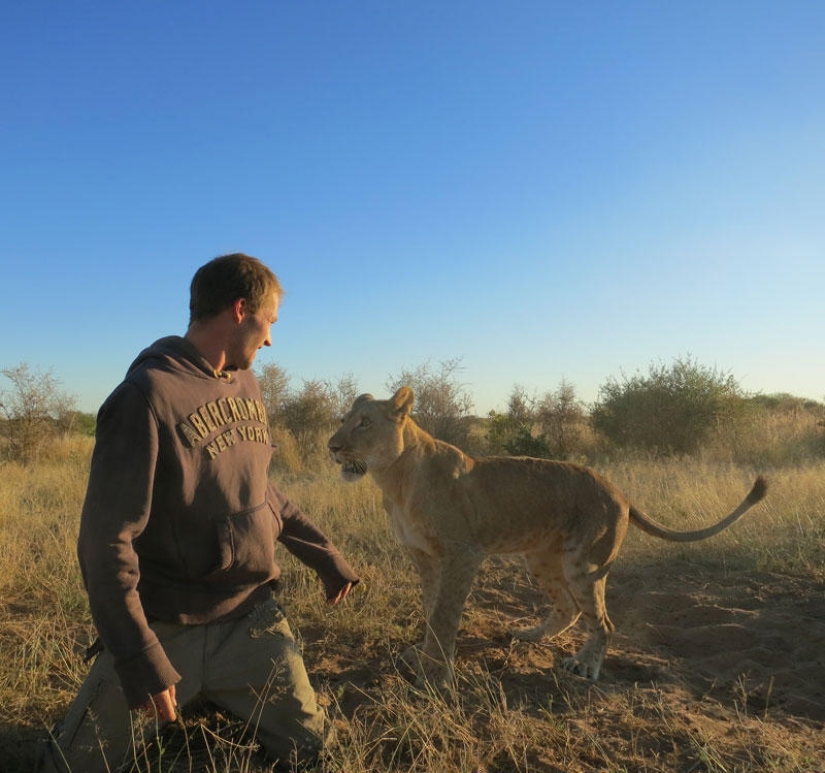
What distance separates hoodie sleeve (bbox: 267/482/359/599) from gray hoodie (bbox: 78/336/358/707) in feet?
0.46

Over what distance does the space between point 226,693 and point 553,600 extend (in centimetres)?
264

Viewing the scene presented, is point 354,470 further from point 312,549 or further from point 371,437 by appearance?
point 312,549

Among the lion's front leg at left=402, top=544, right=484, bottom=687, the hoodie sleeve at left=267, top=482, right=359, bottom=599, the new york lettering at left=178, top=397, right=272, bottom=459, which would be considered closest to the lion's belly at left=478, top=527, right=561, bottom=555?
the lion's front leg at left=402, top=544, right=484, bottom=687

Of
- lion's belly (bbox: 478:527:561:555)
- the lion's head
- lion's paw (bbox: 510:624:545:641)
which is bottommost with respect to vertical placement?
lion's paw (bbox: 510:624:545:641)

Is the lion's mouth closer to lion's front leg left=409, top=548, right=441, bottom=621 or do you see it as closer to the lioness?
the lioness

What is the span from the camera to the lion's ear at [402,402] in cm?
441

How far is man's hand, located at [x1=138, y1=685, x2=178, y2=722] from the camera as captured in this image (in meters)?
2.45

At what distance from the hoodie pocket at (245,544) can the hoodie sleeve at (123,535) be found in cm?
44

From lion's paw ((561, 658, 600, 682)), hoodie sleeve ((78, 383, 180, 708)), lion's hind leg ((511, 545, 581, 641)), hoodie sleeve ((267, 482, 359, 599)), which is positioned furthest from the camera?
lion's hind leg ((511, 545, 581, 641))

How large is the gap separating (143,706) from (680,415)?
17.3 m

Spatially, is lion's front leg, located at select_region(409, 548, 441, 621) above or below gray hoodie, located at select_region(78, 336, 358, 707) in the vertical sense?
below

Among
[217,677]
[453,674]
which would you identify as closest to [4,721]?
[217,677]

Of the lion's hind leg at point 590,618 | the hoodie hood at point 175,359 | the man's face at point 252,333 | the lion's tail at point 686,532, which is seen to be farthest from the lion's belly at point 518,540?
the hoodie hood at point 175,359

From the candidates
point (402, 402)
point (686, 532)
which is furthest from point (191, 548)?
point (686, 532)
